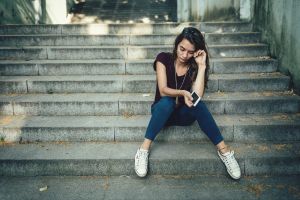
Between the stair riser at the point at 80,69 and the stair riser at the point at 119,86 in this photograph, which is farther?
the stair riser at the point at 80,69

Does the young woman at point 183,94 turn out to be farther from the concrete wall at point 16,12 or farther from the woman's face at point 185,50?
the concrete wall at point 16,12

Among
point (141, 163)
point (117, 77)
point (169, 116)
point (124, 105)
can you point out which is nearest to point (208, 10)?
point (117, 77)

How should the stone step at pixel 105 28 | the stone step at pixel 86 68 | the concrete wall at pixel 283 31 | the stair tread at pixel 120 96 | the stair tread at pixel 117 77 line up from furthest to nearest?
the stone step at pixel 105 28 < the stone step at pixel 86 68 < the stair tread at pixel 117 77 < the concrete wall at pixel 283 31 < the stair tread at pixel 120 96

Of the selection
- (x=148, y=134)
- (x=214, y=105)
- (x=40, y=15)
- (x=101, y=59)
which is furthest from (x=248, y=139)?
(x=40, y=15)

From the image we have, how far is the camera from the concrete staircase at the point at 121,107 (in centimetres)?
385

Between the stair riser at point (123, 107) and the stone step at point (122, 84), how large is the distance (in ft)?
1.68

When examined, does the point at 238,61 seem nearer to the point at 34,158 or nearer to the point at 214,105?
the point at 214,105

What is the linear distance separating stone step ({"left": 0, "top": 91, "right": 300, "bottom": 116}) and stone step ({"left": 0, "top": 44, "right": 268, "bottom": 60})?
4.50 ft

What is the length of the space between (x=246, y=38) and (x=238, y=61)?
1054 millimetres

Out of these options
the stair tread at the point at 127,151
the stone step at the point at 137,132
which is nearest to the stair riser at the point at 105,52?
the stone step at the point at 137,132

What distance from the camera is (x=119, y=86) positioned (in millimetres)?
5148

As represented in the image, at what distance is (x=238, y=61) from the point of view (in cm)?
548

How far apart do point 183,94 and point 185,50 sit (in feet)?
1.66

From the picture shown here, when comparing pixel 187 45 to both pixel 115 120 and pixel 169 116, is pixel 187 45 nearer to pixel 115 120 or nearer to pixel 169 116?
pixel 169 116
